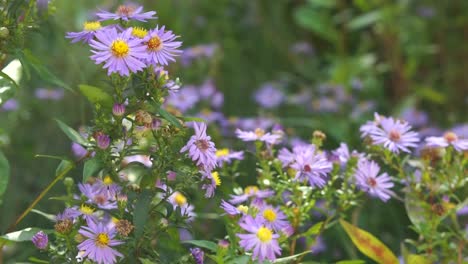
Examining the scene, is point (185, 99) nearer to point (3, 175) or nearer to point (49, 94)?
point (49, 94)

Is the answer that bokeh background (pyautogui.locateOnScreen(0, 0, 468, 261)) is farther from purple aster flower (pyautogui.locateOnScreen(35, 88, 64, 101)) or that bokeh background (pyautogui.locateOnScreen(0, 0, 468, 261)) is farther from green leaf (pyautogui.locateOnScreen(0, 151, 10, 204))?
green leaf (pyautogui.locateOnScreen(0, 151, 10, 204))

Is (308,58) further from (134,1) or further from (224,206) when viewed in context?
(224,206)

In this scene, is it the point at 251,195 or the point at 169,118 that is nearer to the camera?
the point at 169,118

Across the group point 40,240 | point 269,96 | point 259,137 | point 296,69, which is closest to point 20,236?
point 40,240

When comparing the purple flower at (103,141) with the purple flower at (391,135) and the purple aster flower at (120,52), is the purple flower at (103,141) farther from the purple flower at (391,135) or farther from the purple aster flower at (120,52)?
the purple flower at (391,135)

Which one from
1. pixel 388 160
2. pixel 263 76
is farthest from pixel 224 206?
pixel 263 76

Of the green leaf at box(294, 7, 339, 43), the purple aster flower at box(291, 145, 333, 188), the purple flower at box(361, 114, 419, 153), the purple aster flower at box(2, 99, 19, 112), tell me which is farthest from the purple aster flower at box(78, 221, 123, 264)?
the green leaf at box(294, 7, 339, 43)

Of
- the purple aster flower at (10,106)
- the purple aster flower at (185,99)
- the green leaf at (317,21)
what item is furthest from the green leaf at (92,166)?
the green leaf at (317,21)
